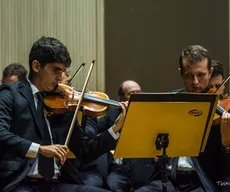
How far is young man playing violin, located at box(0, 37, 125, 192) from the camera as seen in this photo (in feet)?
7.03

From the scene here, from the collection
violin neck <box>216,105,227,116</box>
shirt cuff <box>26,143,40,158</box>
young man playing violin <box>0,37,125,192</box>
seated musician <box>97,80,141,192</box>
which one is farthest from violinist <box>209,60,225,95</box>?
shirt cuff <box>26,143,40,158</box>

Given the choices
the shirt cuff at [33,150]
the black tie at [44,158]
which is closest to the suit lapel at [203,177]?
the black tie at [44,158]

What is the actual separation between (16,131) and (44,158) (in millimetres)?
189

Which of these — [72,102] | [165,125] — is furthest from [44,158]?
[165,125]

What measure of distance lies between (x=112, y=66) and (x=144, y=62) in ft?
0.98

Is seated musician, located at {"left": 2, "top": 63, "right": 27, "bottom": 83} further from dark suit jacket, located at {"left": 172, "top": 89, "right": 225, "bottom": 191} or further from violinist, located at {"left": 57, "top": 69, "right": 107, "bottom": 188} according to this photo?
dark suit jacket, located at {"left": 172, "top": 89, "right": 225, "bottom": 191}

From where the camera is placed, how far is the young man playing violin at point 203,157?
245cm

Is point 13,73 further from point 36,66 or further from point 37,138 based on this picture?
point 37,138

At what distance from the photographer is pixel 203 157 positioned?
252 centimetres

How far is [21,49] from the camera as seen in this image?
3879mm

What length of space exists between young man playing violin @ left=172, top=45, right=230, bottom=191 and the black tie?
70 centimetres

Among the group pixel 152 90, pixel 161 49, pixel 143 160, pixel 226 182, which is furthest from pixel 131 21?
pixel 226 182

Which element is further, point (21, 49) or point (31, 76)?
point (21, 49)

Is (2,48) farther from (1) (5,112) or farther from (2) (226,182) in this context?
(2) (226,182)
